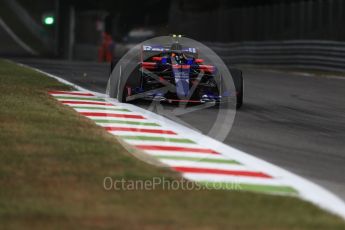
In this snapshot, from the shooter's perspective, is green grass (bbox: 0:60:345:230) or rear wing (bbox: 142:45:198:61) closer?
green grass (bbox: 0:60:345:230)

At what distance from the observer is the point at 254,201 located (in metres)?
6.04

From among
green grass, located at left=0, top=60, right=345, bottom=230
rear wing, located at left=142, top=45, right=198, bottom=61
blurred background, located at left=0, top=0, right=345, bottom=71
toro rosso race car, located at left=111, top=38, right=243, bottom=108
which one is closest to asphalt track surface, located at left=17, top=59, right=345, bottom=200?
toro rosso race car, located at left=111, top=38, right=243, bottom=108

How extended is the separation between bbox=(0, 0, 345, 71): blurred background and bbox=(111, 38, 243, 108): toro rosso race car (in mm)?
5438

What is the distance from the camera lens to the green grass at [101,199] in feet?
17.5

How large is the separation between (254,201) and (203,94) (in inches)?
263

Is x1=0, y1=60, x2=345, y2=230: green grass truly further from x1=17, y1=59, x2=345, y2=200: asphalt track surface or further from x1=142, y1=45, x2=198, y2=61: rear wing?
x1=142, y1=45, x2=198, y2=61: rear wing

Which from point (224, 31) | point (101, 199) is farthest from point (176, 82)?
point (224, 31)

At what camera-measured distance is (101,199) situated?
5.89 metres

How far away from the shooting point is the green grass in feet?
17.5

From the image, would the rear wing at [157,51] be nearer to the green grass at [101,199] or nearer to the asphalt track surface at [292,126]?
the asphalt track surface at [292,126]

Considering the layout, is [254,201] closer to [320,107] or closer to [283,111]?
[283,111]

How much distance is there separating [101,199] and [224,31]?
113 feet

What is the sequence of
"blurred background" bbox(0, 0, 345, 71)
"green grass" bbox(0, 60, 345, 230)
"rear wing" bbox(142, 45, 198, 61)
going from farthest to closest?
1. "blurred background" bbox(0, 0, 345, 71)
2. "rear wing" bbox(142, 45, 198, 61)
3. "green grass" bbox(0, 60, 345, 230)

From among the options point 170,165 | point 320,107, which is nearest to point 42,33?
point 320,107
